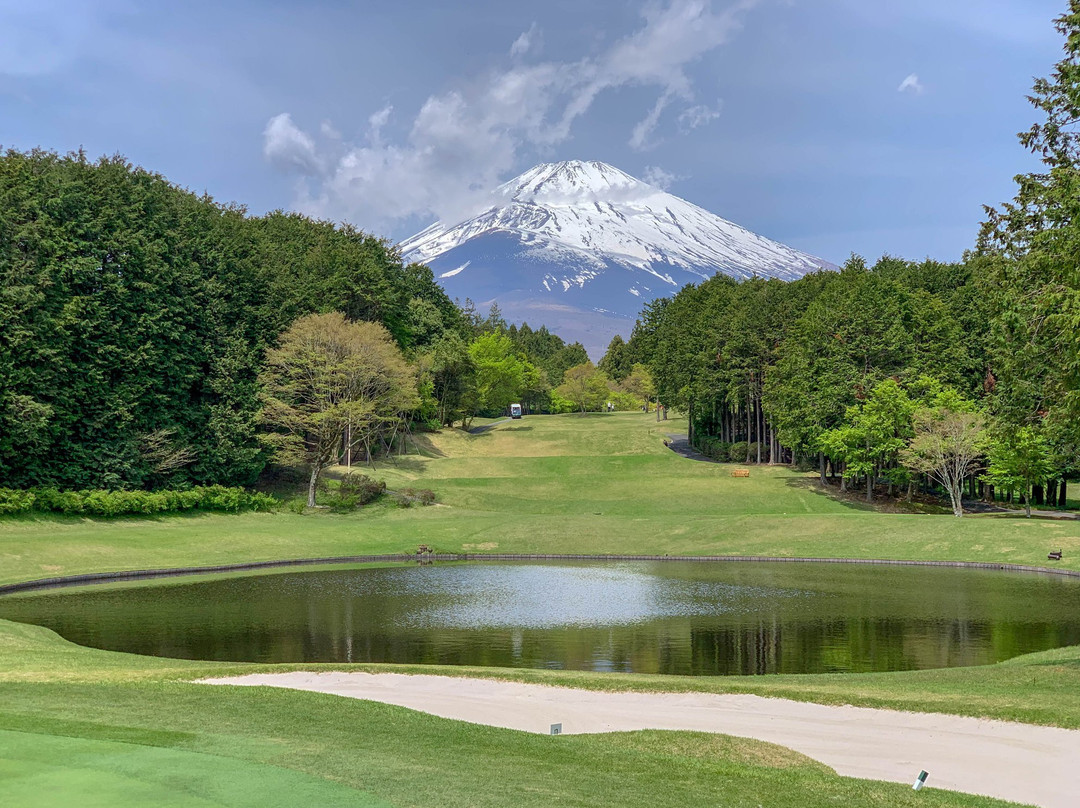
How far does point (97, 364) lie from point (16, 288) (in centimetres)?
667

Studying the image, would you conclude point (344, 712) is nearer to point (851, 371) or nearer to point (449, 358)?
point (851, 371)

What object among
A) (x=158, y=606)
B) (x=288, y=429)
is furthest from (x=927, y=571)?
(x=288, y=429)

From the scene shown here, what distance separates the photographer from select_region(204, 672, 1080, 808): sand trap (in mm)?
12875

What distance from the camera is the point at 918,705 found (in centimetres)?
1683

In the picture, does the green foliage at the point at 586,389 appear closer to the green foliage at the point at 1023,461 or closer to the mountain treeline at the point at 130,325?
the mountain treeline at the point at 130,325

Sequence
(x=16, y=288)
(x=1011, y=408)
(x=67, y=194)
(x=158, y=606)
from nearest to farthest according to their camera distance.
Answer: (x=1011, y=408) < (x=158, y=606) < (x=16, y=288) < (x=67, y=194)

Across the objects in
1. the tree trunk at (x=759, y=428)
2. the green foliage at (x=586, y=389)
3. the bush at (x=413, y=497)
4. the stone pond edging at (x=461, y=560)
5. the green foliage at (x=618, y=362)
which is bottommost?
the stone pond edging at (x=461, y=560)

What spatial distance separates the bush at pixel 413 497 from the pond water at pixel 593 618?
20.6 metres

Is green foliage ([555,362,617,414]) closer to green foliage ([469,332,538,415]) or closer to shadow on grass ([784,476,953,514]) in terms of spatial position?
green foliage ([469,332,538,415])

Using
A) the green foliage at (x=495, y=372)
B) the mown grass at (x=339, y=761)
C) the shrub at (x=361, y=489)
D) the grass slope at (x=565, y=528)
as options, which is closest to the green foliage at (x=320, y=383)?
the shrub at (x=361, y=489)

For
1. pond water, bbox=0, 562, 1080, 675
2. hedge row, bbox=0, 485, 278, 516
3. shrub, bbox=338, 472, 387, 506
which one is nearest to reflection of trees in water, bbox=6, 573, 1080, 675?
pond water, bbox=0, 562, 1080, 675

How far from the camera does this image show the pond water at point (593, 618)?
2548cm

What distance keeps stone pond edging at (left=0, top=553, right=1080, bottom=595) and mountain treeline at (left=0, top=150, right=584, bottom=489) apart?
1404 cm

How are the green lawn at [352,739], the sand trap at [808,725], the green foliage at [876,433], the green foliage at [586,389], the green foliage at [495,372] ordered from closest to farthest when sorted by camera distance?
the green lawn at [352,739] < the sand trap at [808,725] < the green foliage at [876,433] < the green foliage at [495,372] < the green foliage at [586,389]
